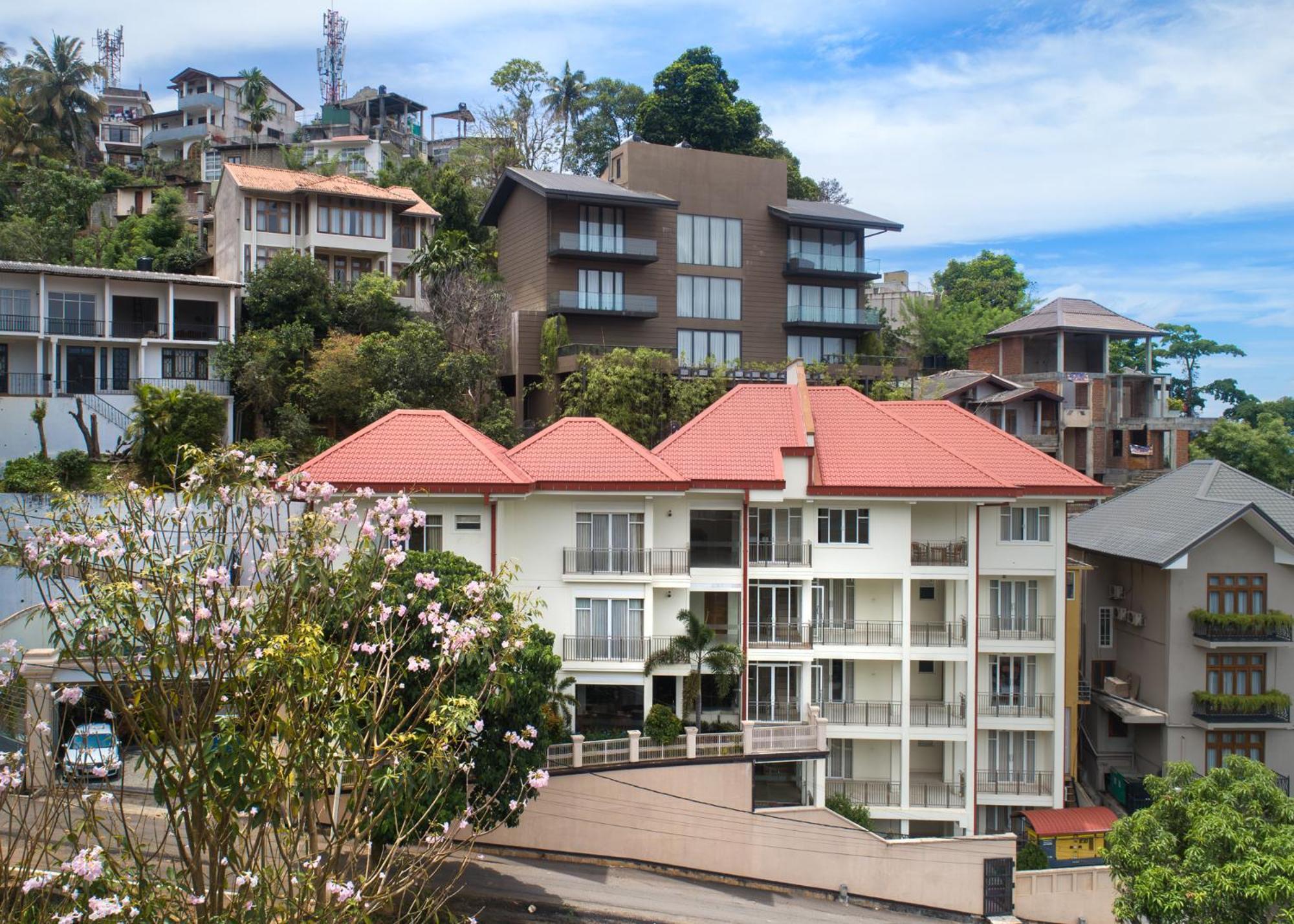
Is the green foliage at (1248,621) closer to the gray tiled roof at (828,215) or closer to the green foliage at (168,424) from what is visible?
the gray tiled roof at (828,215)

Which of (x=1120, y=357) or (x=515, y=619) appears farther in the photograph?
(x=1120, y=357)

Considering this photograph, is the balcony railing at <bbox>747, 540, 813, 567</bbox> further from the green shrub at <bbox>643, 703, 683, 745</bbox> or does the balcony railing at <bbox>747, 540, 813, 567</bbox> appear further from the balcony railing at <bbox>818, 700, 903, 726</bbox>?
the green shrub at <bbox>643, 703, 683, 745</bbox>

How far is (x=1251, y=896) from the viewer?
61.5 feet

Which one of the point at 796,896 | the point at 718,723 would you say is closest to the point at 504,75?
the point at 718,723

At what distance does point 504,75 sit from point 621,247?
1135 inches

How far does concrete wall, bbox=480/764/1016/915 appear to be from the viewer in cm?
2575

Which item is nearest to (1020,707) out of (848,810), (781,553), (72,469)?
(848,810)

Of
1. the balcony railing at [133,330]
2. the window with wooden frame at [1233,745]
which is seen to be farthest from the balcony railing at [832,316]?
the balcony railing at [133,330]

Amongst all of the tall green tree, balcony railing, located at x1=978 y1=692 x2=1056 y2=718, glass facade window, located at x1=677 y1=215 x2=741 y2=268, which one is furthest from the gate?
the tall green tree

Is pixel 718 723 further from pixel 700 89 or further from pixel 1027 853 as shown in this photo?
pixel 700 89

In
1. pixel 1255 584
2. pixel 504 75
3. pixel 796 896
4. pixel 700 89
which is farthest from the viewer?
pixel 504 75

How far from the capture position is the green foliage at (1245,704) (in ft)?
106

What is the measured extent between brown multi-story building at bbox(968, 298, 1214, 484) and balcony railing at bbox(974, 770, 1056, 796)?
2458 cm

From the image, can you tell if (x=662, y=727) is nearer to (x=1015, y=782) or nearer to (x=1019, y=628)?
(x=1015, y=782)
